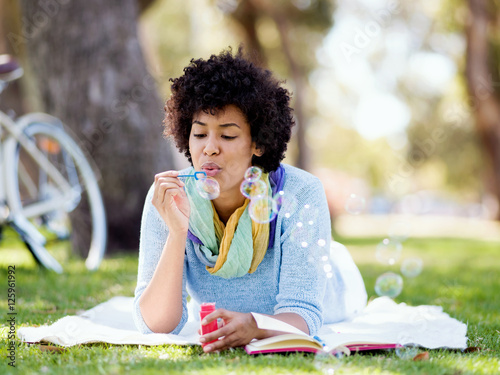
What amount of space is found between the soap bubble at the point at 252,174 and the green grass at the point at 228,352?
2.27 ft

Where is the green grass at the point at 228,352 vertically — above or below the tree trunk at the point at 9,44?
below

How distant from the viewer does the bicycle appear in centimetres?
397

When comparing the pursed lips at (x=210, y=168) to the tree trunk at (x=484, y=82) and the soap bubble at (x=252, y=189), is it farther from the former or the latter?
the tree trunk at (x=484, y=82)

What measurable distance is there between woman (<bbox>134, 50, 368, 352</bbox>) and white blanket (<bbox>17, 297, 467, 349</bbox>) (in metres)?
0.14

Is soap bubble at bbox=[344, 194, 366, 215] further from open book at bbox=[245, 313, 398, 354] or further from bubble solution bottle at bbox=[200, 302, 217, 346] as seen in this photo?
bubble solution bottle at bbox=[200, 302, 217, 346]

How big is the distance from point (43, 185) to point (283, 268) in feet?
9.27

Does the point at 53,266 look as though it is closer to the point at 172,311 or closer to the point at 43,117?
the point at 43,117

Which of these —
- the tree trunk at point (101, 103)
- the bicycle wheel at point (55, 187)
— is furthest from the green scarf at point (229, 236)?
the tree trunk at point (101, 103)

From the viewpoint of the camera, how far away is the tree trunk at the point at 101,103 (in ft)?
18.1

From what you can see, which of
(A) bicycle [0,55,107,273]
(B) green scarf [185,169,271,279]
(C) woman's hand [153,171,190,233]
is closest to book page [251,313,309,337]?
(B) green scarf [185,169,271,279]

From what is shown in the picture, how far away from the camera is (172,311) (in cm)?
246

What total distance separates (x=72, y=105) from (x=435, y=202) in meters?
34.2

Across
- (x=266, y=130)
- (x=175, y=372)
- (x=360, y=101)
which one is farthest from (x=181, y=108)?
(x=360, y=101)

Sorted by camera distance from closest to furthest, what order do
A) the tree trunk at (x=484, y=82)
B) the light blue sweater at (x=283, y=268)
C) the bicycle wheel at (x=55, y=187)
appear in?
the light blue sweater at (x=283, y=268) → the bicycle wheel at (x=55, y=187) → the tree trunk at (x=484, y=82)
